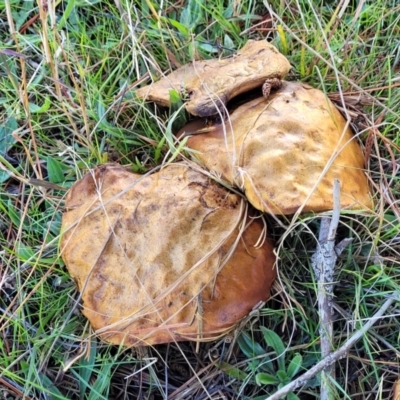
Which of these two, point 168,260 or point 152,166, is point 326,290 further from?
point 152,166

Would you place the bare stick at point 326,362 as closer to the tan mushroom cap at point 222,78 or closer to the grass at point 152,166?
the grass at point 152,166

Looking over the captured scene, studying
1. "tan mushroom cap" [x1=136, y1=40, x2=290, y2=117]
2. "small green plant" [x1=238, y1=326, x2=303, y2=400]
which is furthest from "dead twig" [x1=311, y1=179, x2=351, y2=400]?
"tan mushroom cap" [x1=136, y1=40, x2=290, y2=117]

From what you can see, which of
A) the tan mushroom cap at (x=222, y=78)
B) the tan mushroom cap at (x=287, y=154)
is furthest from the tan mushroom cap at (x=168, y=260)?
the tan mushroom cap at (x=222, y=78)

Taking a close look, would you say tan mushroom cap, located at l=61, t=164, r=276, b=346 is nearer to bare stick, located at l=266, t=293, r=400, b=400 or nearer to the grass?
the grass

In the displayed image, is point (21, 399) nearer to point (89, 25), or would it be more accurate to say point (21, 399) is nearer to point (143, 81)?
point (143, 81)

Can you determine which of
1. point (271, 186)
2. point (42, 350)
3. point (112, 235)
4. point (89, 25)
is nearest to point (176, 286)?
point (112, 235)

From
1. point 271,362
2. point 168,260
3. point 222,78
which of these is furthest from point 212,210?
point 271,362
